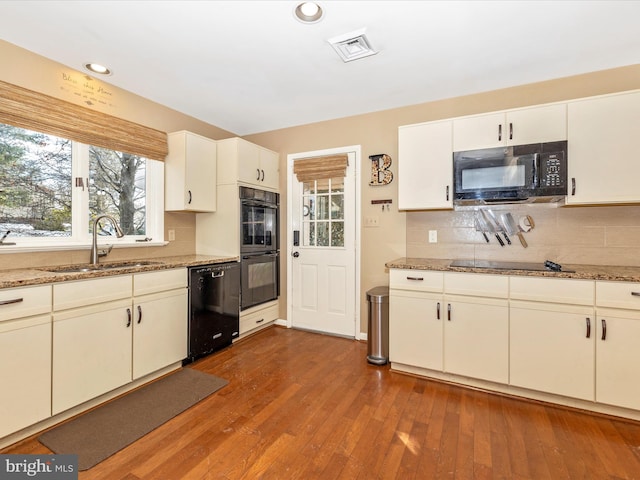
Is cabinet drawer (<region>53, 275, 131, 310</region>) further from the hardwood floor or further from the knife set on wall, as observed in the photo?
the knife set on wall

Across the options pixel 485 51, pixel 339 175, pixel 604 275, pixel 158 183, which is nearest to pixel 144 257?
pixel 158 183

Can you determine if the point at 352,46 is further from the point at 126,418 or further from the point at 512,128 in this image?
the point at 126,418

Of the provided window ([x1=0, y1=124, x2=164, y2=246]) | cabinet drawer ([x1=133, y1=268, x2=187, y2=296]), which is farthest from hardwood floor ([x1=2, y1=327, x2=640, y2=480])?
window ([x1=0, y1=124, x2=164, y2=246])

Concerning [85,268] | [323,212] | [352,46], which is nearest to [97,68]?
[85,268]

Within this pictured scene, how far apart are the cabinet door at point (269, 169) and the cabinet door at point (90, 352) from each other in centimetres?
202

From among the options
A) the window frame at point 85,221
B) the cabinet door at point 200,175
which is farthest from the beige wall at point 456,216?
the window frame at point 85,221

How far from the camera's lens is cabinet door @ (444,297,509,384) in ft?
7.39

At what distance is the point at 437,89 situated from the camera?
2838mm

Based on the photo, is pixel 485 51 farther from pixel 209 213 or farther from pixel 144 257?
pixel 144 257

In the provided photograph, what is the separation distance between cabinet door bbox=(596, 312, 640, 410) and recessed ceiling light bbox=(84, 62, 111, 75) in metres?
4.04

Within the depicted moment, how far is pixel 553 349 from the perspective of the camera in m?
2.11

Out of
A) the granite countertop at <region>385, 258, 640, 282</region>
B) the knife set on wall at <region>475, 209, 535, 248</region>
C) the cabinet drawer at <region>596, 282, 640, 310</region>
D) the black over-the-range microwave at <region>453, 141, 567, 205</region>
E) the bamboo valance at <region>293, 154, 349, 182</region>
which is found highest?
the bamboo valance at <region>293, 154, 349, 182</region>

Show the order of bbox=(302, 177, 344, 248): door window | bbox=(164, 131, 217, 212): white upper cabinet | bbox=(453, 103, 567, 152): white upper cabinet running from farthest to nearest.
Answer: bbox=(302, 177, 344, 248): door window, bbox=(164, 131, 217, 212): white upper cabinet, bbox=(453, 103, 567, 152): white upper cabinet

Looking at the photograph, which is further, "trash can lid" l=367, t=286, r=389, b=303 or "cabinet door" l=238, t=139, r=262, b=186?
"cabinet door" l=238, t=139, r=262, b=186
